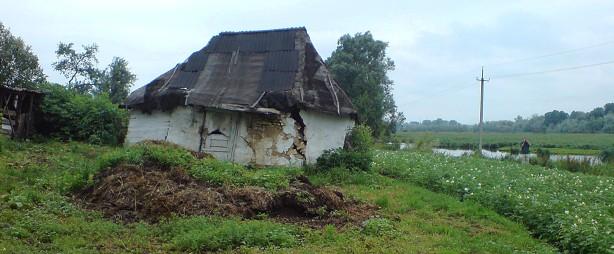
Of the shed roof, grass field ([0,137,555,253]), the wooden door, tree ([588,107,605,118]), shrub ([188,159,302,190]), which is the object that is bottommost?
grass field ([0,137,555,253])

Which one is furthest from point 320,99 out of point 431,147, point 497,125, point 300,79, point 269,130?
point 497,125

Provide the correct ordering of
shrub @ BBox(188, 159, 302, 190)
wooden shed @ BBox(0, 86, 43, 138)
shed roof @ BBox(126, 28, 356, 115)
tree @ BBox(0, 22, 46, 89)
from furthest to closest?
tree @ BBox(0, 22, 46, 89) → wooden shed @ BBox(0, 86, 43, 138) → shed roof @ BBox(126, 28, 356, 115) → shrub @ BBox(188, 159, 302, 190)

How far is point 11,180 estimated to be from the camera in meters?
11.6

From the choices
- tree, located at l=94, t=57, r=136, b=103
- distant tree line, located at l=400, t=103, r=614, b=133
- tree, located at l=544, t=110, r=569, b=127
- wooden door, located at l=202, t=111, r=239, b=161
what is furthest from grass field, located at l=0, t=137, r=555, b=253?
tree, located at l=544, t=110, r=569, b=127

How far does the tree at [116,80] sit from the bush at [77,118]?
16530 mm

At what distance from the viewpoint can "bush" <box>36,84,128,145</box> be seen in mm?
21688

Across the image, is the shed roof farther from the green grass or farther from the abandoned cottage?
the green grass

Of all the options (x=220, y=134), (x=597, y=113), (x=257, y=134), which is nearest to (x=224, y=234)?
(x=257, y=134)

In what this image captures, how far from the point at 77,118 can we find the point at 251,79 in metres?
9.03

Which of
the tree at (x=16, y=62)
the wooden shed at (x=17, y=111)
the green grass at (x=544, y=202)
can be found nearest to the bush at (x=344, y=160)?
the green grass at (x=544, y=202)

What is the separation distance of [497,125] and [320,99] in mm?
97478

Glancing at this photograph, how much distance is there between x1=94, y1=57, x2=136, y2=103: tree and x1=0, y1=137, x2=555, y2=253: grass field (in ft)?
91.4

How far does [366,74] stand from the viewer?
1617 inches

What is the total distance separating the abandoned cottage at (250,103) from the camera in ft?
52.9
